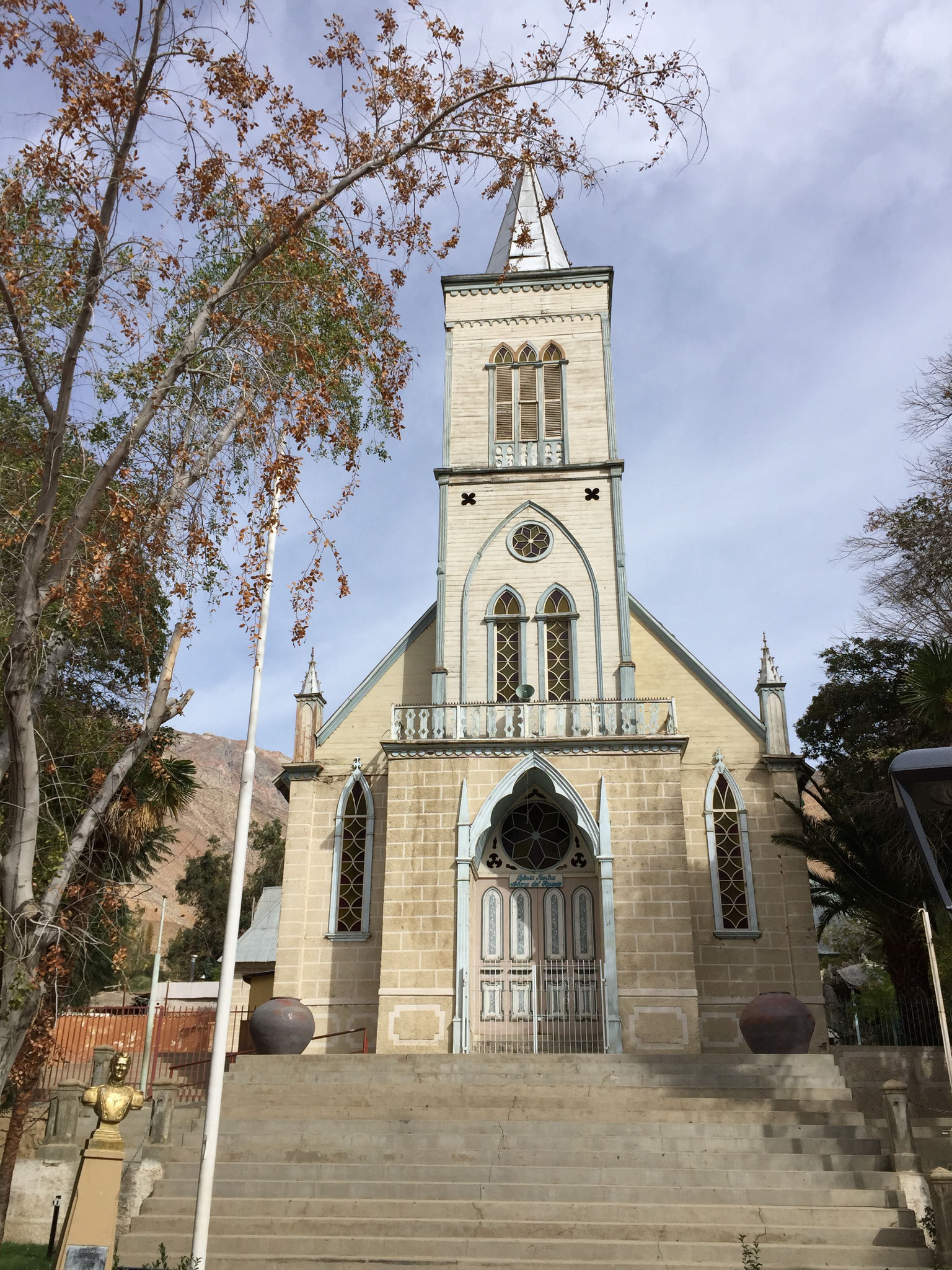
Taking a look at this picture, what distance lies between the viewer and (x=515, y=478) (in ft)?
78.0

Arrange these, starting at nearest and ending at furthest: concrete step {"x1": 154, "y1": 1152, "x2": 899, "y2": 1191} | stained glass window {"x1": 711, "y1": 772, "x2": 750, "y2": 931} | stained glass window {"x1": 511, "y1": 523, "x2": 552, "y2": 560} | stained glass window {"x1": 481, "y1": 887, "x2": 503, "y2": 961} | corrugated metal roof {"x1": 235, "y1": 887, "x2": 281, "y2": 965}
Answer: concrete step {"x1": 154, "y1": 1152, "x2": 899, "y2": 1191}
stained glass window {"x1": 481, "y1": 887, "x2": 503, "y2": 961}
stained glass window {"x1": 711, "y1": 772, "x2": 750, "y2": 931}
stained glass window {"x1": 511, "y1": 523, "x2": 552, "y2": 560}
corrugated metal roof {"x1": 235, "y1": 887, "x2": 281, "y2": 965}

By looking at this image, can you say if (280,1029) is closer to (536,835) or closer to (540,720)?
(536,835)

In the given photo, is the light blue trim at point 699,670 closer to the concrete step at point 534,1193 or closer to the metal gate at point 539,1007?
the metal gate at point 539,1007

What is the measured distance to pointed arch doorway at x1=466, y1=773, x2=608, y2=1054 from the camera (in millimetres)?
18562

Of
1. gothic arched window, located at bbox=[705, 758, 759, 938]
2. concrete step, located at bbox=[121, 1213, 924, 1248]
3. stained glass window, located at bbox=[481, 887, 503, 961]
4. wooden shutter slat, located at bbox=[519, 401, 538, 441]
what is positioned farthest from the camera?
wooden shutter slat, located at bbox=[519, 401, 538, 441]

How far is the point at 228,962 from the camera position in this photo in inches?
424

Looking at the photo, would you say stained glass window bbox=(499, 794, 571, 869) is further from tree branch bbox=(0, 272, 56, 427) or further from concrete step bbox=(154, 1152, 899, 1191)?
tree branch bbox=(0, 272, 56, 427)

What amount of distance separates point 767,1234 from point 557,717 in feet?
33.9

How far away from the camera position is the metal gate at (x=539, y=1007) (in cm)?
1844

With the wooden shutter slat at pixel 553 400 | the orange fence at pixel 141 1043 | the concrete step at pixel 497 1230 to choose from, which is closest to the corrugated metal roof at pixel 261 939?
the orange fence at pixel 141 1043

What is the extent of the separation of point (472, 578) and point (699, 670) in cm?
497

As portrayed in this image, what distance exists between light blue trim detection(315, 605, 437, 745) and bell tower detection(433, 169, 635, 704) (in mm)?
640

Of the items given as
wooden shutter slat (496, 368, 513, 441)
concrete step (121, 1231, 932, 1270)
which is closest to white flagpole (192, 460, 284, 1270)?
concrete step (121, 1231, 932, 1270)

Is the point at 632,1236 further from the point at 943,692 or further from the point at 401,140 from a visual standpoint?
the point at 401,140
